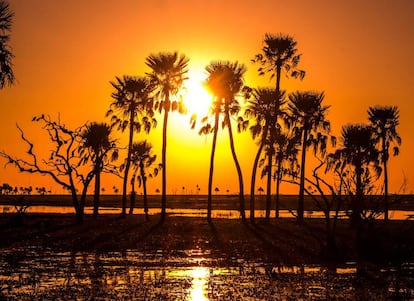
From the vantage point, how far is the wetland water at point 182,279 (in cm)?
2227

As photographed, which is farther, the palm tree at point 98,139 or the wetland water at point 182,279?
the palm tree at point 98,139

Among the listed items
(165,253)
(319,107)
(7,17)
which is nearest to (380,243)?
(165,253)

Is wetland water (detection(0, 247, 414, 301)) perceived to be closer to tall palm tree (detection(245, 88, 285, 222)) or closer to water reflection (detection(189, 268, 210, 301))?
water reflection (detection(189, 268, 210, 301))

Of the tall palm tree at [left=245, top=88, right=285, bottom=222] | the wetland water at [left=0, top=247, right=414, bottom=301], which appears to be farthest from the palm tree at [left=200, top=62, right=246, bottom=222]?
the wetland water at [left=0, top=247, right=414, bottom=301]

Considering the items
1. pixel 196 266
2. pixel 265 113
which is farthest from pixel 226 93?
pixel 196 266

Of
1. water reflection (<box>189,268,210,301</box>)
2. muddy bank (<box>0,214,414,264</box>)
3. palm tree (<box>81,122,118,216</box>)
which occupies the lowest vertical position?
water reflection (<box>189,268,210,301</box>)

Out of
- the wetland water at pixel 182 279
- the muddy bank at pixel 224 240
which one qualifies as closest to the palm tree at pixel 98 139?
the muddy bank at pixel 224 240

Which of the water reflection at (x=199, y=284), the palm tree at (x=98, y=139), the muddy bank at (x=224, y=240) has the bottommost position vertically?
the water reflection at (x=199, y=284)

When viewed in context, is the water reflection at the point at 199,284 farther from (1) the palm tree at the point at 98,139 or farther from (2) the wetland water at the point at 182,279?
(1) the palm tree at the point at 98,139

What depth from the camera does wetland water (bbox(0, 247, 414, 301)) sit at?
2227 centimetres

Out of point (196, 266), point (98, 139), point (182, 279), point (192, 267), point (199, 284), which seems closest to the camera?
point (199, 284)

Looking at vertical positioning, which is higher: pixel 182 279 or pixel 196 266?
pixel 196 266

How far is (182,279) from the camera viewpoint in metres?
25.9

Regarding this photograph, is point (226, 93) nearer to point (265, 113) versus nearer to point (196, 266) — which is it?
point (265, 113)
